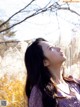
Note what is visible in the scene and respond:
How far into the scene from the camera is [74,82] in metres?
1.29

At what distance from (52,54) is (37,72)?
86 mm

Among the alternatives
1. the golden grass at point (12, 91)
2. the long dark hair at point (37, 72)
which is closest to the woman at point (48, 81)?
the long dark hair at point (37, 72)

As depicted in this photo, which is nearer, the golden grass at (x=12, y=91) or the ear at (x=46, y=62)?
the ear at (x=46, y=62)

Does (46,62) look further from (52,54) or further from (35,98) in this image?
(35,98)

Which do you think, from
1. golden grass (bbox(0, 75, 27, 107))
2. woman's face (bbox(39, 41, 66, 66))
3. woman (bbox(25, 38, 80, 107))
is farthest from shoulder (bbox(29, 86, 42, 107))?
golden grass (bbox(0, 75, 27, 107))

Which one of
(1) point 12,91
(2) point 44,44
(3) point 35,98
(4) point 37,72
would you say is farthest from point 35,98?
(1) point 12,91

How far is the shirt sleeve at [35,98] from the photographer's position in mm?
1210

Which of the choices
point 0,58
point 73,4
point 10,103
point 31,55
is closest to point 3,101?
point 10,103

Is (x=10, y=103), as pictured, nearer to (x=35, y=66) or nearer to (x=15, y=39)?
(x=15, y=39)

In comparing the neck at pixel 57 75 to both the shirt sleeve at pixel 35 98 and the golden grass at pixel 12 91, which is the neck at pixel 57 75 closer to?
the shirt sleeve at pixel 35 98

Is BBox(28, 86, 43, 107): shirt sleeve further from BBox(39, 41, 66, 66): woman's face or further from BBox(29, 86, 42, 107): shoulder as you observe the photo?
BBox(39, 41, 66, 66): woman's face

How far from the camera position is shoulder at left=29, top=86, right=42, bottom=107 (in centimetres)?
121

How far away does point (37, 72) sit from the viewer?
126 centimetres

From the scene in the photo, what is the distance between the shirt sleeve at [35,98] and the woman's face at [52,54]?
12 centimetres
